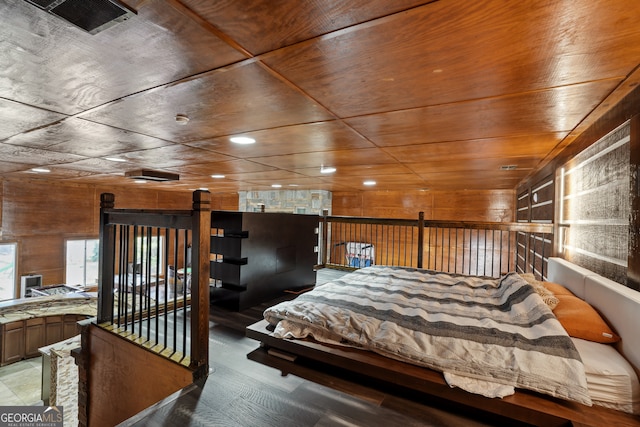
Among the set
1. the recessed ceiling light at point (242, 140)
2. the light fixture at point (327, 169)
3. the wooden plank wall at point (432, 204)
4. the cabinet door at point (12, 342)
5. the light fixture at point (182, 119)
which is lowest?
the cabinet door at point (12, 342)

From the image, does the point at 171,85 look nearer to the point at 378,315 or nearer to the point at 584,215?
the point at 378,315

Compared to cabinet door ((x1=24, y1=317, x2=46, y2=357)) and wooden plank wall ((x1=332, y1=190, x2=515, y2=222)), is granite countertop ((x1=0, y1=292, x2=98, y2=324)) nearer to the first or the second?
cabinet door ((x1=24, y1=317, x2=46, y2=357))

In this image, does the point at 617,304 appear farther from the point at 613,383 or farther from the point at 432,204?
the point at 432,204

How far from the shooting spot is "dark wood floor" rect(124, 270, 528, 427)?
145 centimetres

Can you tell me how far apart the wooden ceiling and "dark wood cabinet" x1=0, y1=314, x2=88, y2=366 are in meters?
5.19

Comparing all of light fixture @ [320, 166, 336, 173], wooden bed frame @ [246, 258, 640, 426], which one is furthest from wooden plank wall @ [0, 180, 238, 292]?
wooden bed frame @ [246, 258, 640, 426]

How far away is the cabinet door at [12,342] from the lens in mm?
5867

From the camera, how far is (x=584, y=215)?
8.77ft

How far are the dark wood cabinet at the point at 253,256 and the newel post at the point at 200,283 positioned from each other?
87 cm

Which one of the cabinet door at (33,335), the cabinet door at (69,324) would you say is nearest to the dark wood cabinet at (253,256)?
the cabinet door at (69,324)

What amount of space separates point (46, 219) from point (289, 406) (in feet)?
30.2

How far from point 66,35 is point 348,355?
2.05m

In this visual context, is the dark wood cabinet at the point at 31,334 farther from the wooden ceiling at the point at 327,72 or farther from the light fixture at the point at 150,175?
the wooden ceiling at the point at 327,72

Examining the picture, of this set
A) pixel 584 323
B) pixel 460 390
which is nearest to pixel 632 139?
pixel 584 323
